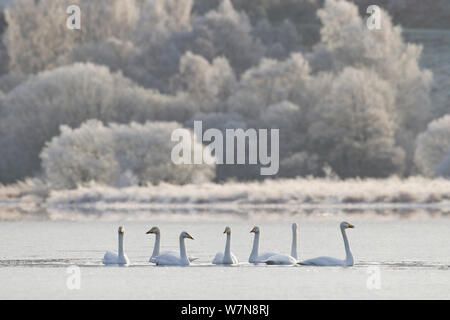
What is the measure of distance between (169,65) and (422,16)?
42.5 m

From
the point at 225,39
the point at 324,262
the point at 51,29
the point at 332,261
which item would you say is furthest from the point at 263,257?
the point at 51,29

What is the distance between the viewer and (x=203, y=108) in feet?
253

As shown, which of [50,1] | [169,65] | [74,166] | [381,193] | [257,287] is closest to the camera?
[257,287]

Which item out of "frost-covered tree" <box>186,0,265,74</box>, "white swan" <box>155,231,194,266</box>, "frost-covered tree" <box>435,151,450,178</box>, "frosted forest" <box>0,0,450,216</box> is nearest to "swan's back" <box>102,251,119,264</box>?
"white swan" <box>155,231,194,266</box>

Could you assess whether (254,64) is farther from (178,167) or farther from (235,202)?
(235,202)

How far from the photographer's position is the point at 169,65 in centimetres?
8862

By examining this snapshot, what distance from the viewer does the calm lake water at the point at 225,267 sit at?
62.7 feet

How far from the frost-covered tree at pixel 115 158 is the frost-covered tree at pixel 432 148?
1302 cm

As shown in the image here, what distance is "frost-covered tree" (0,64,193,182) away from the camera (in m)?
69.8

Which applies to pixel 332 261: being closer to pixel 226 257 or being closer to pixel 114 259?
pixel 226 257

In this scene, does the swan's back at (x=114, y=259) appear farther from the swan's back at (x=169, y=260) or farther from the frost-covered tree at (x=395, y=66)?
the frost-covered tree at (x=395, y=66)

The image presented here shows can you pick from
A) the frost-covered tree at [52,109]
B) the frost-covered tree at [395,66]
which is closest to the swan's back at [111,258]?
the frost-covered tree at [52,109]

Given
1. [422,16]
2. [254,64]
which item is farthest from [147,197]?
[422,16]

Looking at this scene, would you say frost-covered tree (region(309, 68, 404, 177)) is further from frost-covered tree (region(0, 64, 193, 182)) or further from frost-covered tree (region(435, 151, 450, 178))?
frost-covered tree (region(0, 64, 193, 182))
